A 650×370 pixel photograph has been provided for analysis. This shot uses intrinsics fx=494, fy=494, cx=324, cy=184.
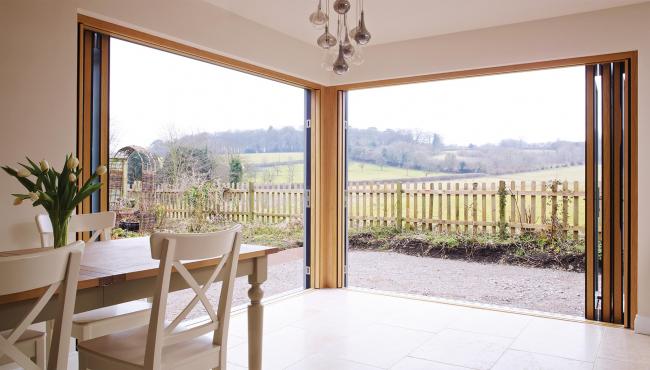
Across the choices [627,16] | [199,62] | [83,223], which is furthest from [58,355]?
[627,16]

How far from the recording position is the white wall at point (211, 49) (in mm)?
2621

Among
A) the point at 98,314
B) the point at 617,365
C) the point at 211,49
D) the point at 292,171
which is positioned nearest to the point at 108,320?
the point at 98,314

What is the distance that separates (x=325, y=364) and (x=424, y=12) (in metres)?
2.69

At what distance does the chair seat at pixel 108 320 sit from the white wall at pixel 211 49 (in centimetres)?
65

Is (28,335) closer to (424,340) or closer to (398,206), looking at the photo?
(424,340)

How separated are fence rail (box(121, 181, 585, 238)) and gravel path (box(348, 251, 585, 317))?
0.35 metres

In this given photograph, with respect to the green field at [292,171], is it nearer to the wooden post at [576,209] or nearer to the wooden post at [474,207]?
the wooden post at [474,207]

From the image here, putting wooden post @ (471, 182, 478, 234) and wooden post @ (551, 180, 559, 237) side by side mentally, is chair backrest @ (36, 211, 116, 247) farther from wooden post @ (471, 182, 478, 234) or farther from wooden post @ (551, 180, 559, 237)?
wooden post @ (551, 180, 559, 237)

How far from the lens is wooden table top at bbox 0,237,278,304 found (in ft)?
5.75

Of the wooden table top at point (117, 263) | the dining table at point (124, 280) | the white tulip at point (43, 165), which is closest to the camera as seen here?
the dining table at point (124, 280)

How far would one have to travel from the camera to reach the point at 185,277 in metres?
1.88

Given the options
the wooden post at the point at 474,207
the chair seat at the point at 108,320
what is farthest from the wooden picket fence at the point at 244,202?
the wooden post at the point at 474,207

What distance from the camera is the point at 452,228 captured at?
4777 millimetres

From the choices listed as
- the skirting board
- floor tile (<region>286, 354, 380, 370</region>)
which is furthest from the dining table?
the skirting board
